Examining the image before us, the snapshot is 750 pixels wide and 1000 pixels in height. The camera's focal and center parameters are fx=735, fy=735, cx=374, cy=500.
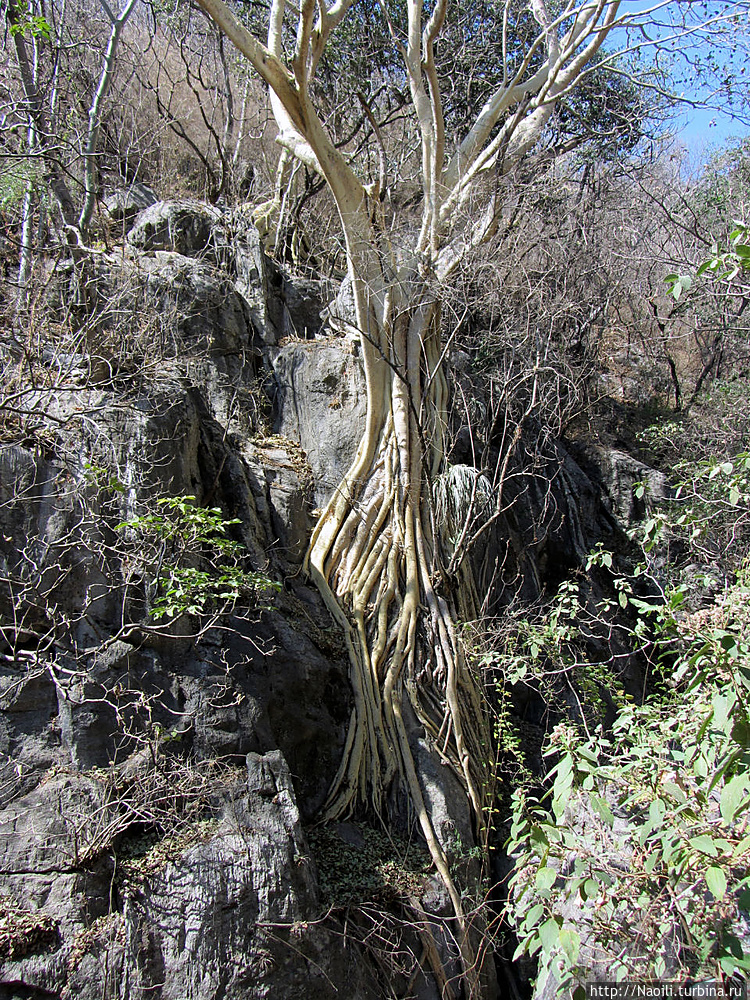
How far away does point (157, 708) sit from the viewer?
430 centimetres

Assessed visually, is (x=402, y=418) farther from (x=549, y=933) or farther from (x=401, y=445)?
(x=549, y=933)

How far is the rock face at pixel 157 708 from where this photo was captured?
363cm

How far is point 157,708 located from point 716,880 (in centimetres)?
309

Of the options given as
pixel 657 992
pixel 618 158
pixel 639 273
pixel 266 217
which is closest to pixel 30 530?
pixel 657 992

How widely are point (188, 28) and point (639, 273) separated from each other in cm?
706

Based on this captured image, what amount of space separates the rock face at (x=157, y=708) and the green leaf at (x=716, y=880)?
7.97ft

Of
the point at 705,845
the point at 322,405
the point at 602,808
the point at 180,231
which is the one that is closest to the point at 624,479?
the point at 322,405

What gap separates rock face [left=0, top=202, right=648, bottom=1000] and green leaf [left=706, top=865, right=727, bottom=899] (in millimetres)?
→ 2430

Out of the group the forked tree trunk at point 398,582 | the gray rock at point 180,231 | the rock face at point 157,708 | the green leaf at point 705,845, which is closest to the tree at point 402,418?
the forked tree trunk at point 398,582

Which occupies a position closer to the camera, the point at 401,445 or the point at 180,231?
the point at 401,445

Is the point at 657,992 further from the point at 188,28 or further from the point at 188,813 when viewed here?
the point at 188,28

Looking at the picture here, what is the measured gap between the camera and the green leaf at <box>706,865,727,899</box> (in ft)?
7.36

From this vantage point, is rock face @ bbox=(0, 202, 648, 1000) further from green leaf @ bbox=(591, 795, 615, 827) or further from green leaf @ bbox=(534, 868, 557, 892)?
green leaf @ bbox=(591, 795, 615, 827)

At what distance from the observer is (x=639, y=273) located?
30.3 feet
